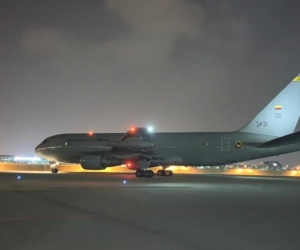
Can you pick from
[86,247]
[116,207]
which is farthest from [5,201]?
[86,247]

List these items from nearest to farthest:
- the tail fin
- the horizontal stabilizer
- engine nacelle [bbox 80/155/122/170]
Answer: the horizontal stabilizer
engine nacelle [bbox 80/155/122/170]
the tail fin

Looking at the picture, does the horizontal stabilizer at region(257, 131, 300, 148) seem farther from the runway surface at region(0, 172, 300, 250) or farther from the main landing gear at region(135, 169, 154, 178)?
the runway surface at region(0, 172, 300, 250)

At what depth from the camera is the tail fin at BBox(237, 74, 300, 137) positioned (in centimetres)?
3347

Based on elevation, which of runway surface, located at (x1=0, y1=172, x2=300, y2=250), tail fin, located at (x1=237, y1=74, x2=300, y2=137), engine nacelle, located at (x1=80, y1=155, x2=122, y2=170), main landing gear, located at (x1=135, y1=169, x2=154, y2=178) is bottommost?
runway surface, located at (x1=0, y1=172, x2=300, y2=250)

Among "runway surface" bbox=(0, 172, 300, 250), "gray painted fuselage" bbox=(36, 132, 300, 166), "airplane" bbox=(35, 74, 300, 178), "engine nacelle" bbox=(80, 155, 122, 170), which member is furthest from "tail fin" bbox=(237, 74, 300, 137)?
"runway surface" bbox=(0, 172, 300, 250)

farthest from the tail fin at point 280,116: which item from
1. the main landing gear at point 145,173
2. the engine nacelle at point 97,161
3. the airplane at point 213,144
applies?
the engine nacelle at point 97,161

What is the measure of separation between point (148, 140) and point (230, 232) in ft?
87.0

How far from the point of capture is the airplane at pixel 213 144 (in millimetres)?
31156

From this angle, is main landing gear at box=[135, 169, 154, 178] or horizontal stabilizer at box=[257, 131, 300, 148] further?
main landing gear at box=[135, 169, 154, 178]

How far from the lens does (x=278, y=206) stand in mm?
13117

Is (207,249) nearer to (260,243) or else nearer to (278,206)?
(260,243)

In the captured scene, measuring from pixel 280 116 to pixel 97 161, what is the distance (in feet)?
55.1

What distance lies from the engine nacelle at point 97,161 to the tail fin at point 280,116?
12723 millimetres

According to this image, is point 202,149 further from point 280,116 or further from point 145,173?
point 280,116
